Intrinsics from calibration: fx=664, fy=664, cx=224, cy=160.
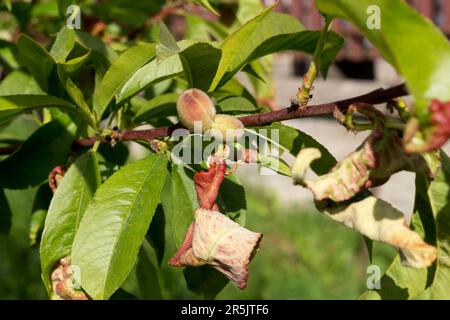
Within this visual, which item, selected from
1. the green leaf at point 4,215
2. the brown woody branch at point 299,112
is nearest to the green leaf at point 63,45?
the brown woody branch at point 299,112

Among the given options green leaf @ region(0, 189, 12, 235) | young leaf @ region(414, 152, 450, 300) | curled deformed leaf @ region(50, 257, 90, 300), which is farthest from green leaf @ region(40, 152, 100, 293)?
young leaf @ region(414, 152, 450, 300)

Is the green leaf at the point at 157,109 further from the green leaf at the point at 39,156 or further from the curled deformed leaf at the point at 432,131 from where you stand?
the curled deformed leaf at the point at 432,131

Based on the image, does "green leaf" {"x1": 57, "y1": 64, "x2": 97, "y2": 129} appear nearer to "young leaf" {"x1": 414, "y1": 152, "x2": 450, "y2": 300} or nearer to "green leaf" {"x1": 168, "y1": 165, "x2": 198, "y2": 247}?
"green leaf" {"x1": 168, "y1": 165, "x2": 198, "y2": 247}

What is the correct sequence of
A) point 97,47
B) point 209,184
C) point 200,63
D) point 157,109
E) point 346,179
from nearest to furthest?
point 346,179, point 209,184, point 200,63, point 97,47, point 157,109

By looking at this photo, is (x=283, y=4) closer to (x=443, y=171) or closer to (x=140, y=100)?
(x=140, y=100)

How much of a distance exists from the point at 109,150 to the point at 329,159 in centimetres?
49

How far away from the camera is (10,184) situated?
3.57ft

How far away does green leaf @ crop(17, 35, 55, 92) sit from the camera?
93 cm

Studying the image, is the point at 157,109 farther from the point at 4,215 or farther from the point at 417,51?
the point at 417,51

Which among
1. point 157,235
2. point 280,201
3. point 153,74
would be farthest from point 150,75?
point 280,201

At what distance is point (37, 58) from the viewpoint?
Answer: 0.97m

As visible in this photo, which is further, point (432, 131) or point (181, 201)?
Result: point (181, 201)

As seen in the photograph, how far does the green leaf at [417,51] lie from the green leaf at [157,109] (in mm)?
551

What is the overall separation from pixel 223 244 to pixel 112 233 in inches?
7.4
